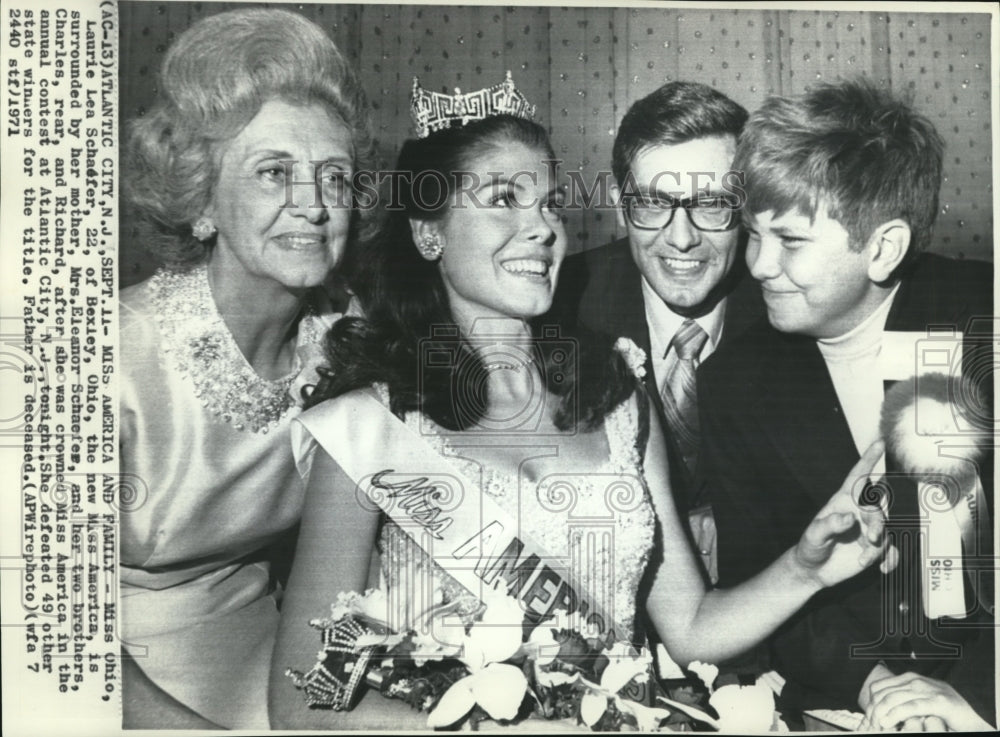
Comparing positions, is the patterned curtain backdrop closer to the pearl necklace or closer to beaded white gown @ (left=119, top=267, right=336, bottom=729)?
beaded white gown @ (left=119, top=267, right=336, bottom=729)

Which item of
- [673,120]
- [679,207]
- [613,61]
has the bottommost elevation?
[679,207]

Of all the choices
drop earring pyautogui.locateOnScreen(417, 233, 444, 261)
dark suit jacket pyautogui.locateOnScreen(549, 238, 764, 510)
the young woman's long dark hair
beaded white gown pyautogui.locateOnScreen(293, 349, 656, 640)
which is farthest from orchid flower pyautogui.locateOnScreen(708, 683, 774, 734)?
drop earring pyautogui.locateOnScreen(417, 233, 444, 261)

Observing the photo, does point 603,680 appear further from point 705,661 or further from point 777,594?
point 777,594

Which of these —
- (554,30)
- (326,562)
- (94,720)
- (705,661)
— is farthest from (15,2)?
(705,661)

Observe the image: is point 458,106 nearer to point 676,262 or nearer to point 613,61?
point 613,61

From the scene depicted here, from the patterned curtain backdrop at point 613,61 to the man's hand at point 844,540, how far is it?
2.58ft

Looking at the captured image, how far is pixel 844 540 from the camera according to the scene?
3.36 meters

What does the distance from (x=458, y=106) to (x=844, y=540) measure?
66.0 inches

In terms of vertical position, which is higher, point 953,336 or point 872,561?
point 953,336

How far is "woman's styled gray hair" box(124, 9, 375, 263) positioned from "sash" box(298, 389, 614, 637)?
61 cm

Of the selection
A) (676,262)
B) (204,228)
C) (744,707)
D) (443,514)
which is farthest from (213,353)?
(744,707)

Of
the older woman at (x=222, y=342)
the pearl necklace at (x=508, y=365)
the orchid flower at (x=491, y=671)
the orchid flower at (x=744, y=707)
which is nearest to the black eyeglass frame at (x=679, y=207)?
the pearl necklace at (x=508, y=365)

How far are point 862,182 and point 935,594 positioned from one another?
4.02 feet

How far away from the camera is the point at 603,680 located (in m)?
3.31
